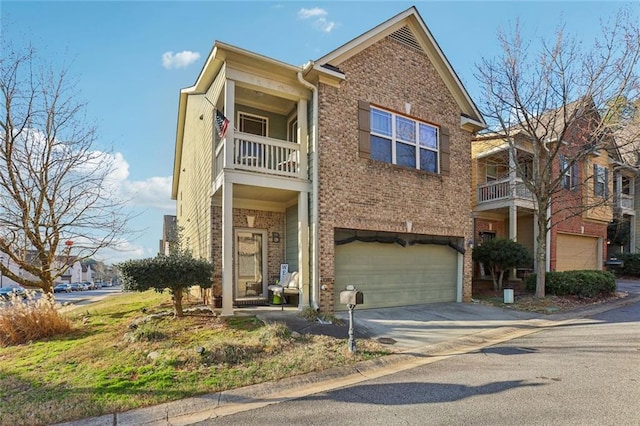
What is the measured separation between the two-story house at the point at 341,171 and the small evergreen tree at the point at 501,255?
227 cm

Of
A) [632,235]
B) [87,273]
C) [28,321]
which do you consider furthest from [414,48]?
[87,273]

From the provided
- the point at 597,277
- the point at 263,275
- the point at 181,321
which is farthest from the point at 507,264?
the point at 181,321

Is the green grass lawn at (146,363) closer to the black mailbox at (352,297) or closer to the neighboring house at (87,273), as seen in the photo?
the black mailbox at (352,297)

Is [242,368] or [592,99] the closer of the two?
[242,368]

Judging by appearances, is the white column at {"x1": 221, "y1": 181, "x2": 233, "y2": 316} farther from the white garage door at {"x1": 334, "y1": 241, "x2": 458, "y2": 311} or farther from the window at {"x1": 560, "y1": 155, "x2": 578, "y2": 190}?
the window at {"x1": 560, "y1": 155, "x2": 578, "y2": 190}

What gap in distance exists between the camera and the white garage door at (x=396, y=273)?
10.5 m

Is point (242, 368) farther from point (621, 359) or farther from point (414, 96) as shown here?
point (414, 96)

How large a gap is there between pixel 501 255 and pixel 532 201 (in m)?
3.53

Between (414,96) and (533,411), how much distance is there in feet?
32.8

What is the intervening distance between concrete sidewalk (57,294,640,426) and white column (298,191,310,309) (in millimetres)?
561

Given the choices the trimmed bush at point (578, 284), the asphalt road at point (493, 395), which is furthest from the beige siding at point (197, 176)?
the trimmed bush at point (578, 284)

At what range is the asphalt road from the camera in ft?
13.6

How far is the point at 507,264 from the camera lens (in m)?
14.4

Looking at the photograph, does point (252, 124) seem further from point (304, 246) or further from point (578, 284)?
point (578, 284)
